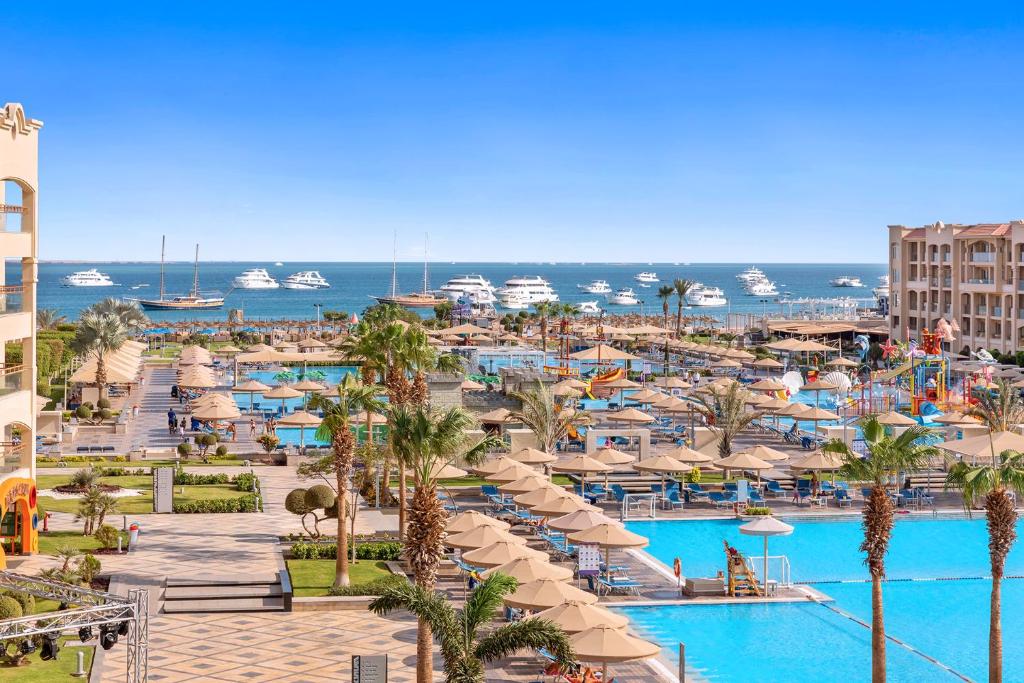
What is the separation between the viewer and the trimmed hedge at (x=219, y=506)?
3375 cm

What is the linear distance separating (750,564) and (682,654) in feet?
26.8

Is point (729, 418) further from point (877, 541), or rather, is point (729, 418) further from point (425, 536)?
point (425, 536)

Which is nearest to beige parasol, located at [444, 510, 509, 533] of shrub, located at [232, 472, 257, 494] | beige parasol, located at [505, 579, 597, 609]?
beige parasol, located at [505, 579, 597, 609]

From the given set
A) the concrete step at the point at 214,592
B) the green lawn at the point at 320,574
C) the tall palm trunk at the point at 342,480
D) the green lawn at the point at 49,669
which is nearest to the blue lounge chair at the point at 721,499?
the green lawn at the point at 320,574

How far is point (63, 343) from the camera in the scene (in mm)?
62031

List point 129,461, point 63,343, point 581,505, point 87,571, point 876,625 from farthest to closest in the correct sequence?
point 63,343 < point 129,461 < point 581,505 < point 87,571 < point 876,625

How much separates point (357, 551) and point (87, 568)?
249 inches

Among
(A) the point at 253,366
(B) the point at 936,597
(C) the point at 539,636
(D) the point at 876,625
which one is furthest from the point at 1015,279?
(C) the point at 539,636

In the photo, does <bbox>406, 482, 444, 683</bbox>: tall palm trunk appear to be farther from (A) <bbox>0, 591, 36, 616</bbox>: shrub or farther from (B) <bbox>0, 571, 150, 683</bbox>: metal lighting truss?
(A) <bbox>0, 591, 36, 616</bbox>: shrub

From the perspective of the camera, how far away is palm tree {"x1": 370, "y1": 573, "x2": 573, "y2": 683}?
15.9 m

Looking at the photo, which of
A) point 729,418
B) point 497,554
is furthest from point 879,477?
point 729,418

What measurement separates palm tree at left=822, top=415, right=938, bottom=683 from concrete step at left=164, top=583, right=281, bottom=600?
11.7 meters

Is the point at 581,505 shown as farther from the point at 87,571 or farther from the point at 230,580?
the point at 87,571

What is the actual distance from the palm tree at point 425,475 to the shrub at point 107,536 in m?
9.25
